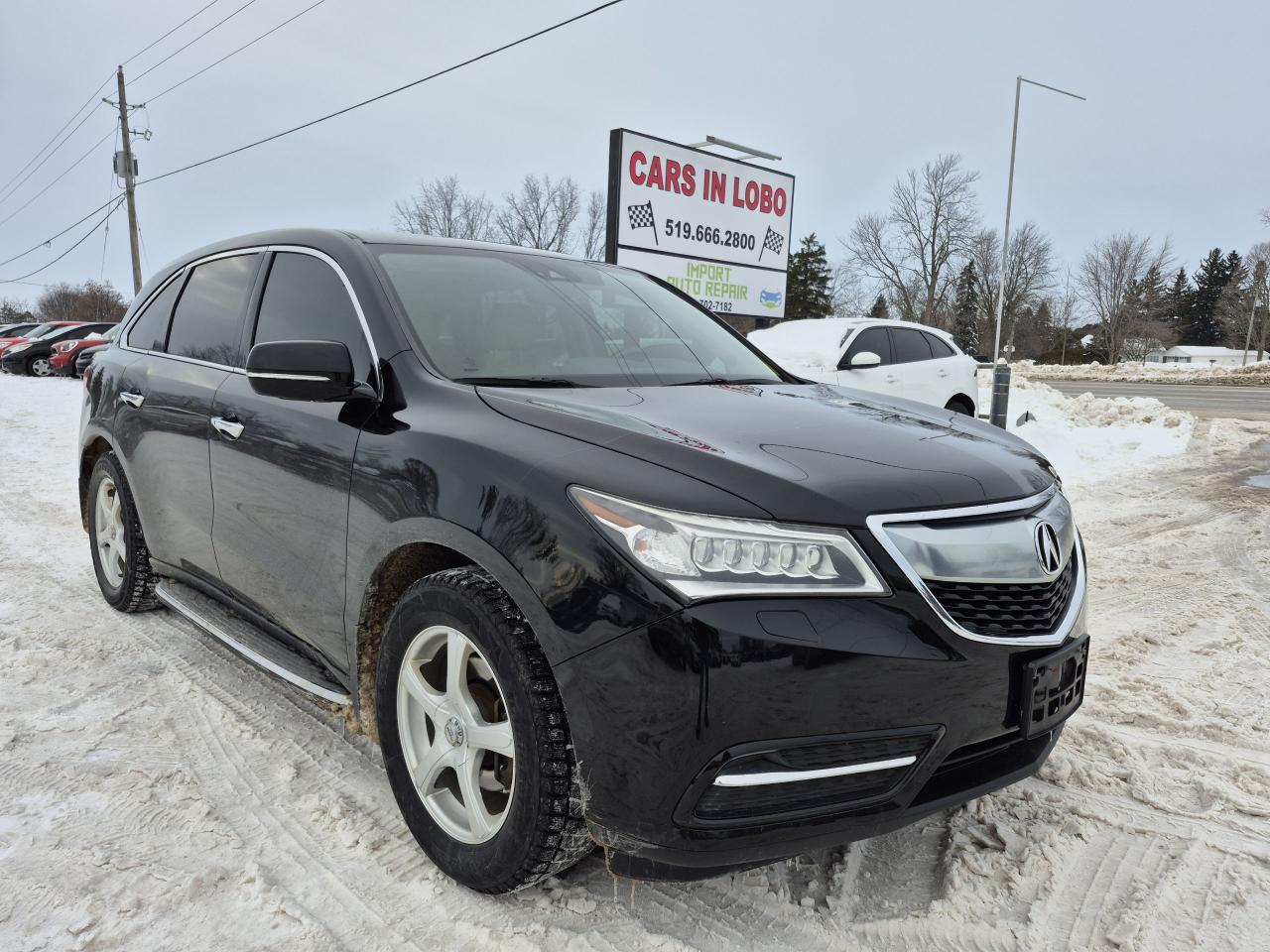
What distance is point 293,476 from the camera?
2.72 metres

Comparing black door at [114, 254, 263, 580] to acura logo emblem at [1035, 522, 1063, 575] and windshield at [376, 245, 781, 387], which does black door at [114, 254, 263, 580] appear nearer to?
windshield at [376, 245, 781, 387]

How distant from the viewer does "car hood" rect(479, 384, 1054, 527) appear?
1.85 m

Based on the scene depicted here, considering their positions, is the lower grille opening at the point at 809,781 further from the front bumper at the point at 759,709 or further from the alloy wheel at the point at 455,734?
the alloy wheel at the point at 455,734

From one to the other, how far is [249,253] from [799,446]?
2.46 metres

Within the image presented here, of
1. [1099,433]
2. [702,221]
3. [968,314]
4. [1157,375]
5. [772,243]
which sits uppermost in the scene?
[968,314]

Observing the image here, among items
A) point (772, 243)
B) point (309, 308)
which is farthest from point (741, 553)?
point (772, 243)

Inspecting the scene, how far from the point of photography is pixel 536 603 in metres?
1.87

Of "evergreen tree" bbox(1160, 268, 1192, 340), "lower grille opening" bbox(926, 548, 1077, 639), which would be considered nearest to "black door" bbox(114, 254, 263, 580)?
"lower grille opening" bbox(926, 548, 1077, 639)

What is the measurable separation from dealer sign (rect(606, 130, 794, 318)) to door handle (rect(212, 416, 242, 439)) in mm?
8423

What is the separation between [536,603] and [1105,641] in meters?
3.17

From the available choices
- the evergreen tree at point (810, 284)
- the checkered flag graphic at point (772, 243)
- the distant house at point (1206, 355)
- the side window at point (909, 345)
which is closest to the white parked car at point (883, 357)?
the side window at point (909, 345)

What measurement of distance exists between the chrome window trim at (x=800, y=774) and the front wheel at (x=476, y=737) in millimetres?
357

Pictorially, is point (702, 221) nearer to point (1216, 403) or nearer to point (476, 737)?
point (476, 737)

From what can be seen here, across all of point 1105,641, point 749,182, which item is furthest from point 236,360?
point 749,182
